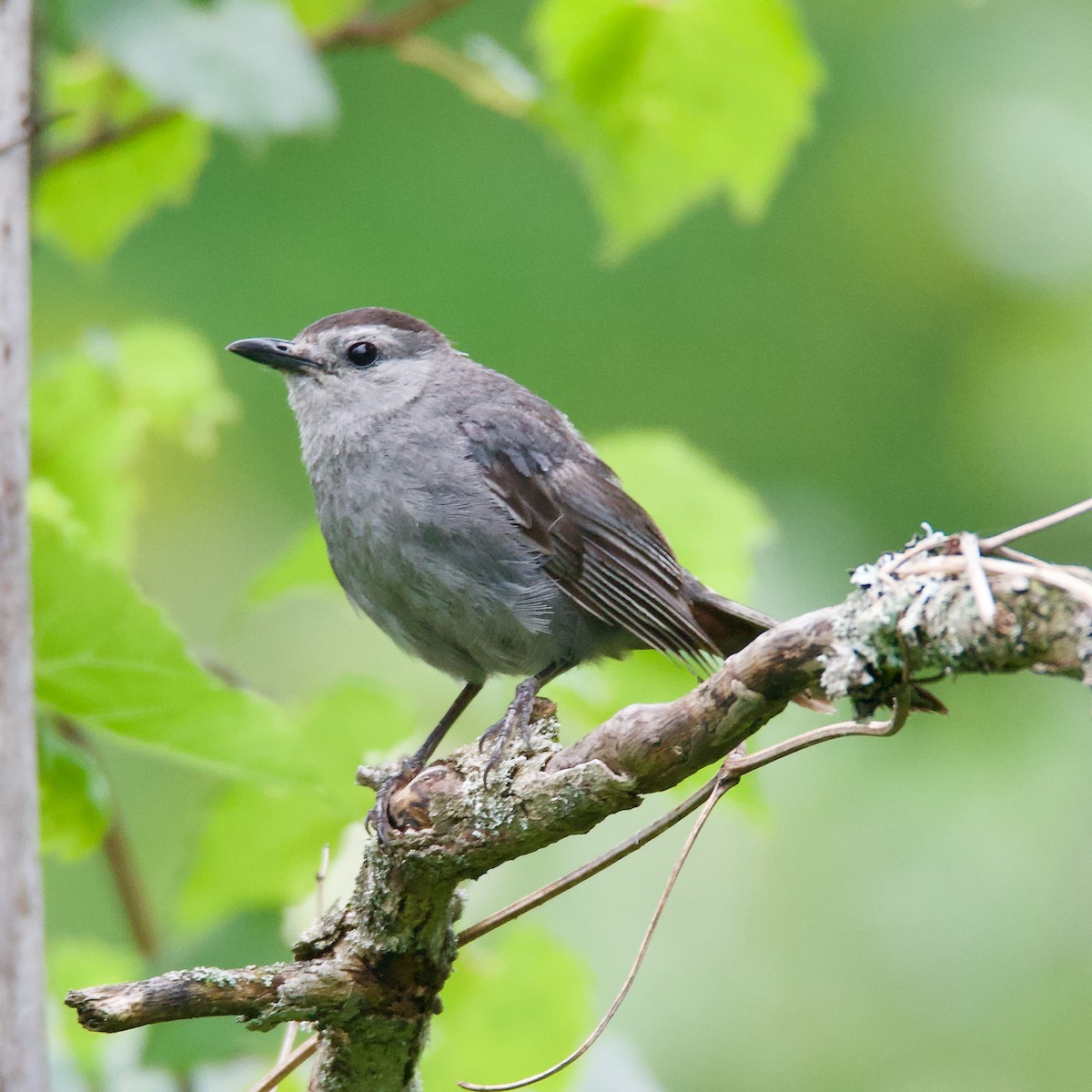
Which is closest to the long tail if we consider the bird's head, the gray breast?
the gray breast

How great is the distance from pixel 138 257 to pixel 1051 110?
163 inches

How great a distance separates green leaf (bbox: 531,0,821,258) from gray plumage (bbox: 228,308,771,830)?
22.6 inches

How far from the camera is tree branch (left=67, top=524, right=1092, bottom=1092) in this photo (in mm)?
1397

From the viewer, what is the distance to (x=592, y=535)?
328cm

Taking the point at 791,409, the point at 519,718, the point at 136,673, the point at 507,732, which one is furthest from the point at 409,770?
the point at 791,409

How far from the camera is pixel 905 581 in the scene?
59.6 inches

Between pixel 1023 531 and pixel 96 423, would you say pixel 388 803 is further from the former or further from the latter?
pixel 96 423

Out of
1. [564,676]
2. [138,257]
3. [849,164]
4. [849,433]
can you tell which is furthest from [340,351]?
[849,164]

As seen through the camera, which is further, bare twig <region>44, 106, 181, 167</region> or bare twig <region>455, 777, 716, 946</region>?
bare twig <region>44, 106, 181, 167</region>

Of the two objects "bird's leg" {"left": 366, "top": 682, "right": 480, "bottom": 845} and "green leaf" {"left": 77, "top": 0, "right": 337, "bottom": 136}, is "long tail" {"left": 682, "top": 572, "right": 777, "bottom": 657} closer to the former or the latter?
"bird's leg" {"left": 366, "top": 682, "right": 480, "bottom": 845}

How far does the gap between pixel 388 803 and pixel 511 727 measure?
0.35 m

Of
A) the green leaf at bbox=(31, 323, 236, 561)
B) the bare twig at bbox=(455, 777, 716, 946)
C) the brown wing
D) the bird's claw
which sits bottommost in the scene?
the bare twig at bbox=(455, 777, 716, 946)

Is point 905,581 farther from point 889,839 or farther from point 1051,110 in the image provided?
point 1051,110

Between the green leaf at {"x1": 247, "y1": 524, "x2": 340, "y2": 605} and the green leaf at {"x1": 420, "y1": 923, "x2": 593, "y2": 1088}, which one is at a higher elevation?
the green leaf at {"x1": 247, "y1": 524, "x2": 340, "y2": 605}
